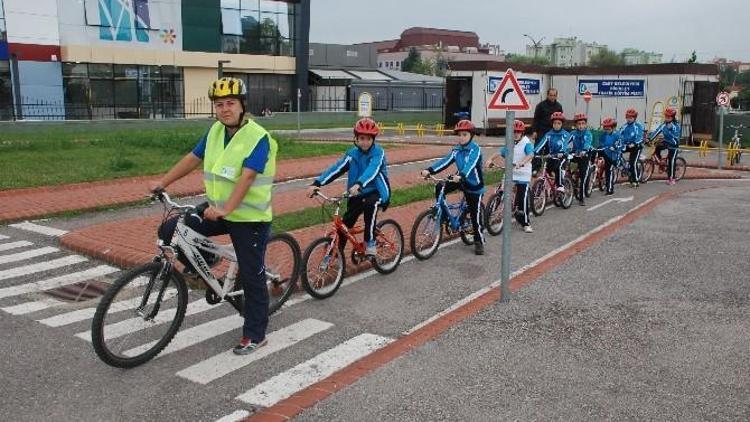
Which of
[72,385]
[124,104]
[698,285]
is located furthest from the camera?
[124,104]

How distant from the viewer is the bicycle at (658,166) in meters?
17.3

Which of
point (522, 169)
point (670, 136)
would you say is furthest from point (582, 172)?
point (670, 136)

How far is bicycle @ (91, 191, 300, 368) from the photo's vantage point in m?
4.77

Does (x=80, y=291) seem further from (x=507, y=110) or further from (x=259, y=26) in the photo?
(x=259, y=26)

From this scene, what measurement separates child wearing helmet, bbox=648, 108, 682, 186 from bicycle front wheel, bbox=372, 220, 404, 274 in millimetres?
10791

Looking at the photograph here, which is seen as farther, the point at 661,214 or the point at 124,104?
the point at 124,104

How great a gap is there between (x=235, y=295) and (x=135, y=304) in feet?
3.02

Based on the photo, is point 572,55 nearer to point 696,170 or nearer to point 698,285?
point 696,170

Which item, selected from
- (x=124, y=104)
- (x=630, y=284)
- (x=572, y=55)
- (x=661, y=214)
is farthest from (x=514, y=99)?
(x=572, y=55)

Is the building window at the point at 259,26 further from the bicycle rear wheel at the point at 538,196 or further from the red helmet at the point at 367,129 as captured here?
the red helmet at the point at 367,129

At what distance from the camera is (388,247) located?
7.69 m

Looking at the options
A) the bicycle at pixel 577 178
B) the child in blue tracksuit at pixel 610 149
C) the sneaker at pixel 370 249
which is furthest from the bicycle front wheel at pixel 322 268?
the child in blue tracksuit at pixel 610 149

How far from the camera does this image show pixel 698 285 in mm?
7426

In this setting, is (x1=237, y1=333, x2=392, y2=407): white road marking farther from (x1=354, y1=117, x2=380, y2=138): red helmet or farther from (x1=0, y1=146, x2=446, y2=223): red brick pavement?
(x1=0, y1=146, x2=446, y2=223): red brick pavement
